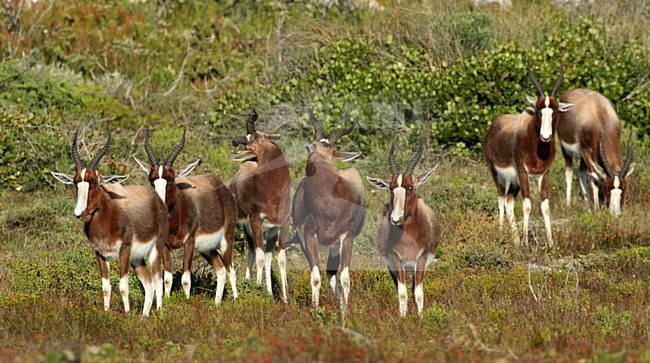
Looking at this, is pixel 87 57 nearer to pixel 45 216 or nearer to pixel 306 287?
pixel 45 216

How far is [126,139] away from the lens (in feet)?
61.5

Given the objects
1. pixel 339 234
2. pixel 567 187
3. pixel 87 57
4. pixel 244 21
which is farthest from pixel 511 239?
pixel 244 21

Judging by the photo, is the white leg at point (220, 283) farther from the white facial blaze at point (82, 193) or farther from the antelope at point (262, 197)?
the white facial blaze at point (82, 193)

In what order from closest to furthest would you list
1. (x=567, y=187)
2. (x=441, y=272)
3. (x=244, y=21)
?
(x=441, y=272)
(x=567, y=187)
(x=244, y=21)

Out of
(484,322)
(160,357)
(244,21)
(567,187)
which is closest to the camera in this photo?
(160,357)

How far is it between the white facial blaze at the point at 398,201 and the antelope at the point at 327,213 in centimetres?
90

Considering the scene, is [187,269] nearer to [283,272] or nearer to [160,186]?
[160,186]

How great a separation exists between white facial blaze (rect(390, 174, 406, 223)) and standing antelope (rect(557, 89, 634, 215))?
729 cm

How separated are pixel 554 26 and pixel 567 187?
224 inches

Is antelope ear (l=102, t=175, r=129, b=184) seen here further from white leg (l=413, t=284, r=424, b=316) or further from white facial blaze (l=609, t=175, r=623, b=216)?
white facial blaze (l=609, t=175, r=623, b=216)

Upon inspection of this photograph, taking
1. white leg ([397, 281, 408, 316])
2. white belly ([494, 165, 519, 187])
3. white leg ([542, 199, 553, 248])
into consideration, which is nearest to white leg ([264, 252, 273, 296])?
white leg ([397, 281, 408, 316])

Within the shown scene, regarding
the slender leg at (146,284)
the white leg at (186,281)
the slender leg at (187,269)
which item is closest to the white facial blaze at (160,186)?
the slender leg at (187,269)

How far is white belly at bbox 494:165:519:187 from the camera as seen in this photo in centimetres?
1620

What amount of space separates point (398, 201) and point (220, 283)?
2799 millimetres
